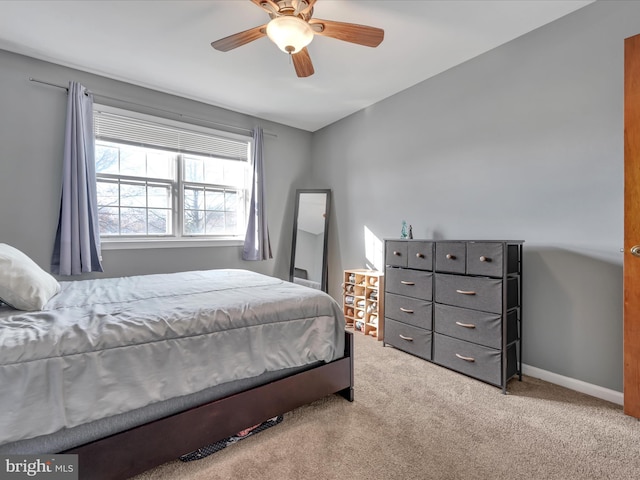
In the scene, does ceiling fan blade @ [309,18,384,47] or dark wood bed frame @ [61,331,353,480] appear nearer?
dark wood bed frame @ [61,331,353,480]

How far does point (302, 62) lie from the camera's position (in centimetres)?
212

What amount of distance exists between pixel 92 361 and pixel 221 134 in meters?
3.04

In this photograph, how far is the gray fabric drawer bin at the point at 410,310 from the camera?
2.56 meters

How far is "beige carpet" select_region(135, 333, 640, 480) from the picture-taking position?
4.54ft

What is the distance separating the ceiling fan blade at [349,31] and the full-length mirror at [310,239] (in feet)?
7.73

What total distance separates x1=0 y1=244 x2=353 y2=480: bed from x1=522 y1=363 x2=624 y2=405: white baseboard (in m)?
1.48

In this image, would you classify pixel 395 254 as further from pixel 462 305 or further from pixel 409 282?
pixel 462 305

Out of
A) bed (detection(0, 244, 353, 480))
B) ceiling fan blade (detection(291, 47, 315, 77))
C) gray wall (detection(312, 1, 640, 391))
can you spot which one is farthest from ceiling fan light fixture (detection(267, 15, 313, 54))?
gray wall (detection(312, 1, 640, 391))

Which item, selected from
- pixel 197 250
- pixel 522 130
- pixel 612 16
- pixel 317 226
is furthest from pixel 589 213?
pixel 197 250

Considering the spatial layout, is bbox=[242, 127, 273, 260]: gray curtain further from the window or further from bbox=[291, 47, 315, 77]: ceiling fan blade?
bbox=[291, 47, 315, 77]: ceiling fan blade

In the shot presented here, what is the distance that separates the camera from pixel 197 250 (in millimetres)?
3512

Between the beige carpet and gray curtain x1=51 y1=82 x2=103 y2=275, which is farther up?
gray curtain x1=51 y1=82 x2=103 y2=275

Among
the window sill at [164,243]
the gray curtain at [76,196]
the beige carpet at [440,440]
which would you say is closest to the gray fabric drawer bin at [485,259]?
the beige carpet at [440,440]

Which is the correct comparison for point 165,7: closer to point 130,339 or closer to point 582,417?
point 130,339
